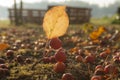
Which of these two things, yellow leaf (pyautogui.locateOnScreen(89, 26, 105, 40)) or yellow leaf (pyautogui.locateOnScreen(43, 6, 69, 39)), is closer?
yellow leaf (pyautogui.locateOnScreen(43, 6, 69, 39))

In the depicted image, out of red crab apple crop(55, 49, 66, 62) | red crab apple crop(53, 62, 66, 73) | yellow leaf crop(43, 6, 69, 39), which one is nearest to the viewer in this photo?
yellow leaf crop(43, 6, 69, 39)

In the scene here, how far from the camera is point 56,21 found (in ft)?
14.5

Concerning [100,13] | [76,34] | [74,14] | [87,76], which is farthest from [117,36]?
[100,13]

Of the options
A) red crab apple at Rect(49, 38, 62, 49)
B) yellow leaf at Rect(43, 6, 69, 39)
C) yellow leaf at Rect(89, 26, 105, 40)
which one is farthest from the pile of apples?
yellow leaf at Rect(89, 26, 105, 40)

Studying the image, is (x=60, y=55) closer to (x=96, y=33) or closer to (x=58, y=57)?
(x=58, y=57)

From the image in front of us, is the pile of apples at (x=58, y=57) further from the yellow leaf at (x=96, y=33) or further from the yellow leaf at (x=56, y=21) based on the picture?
the yellow leaf at (x=96, y=33)

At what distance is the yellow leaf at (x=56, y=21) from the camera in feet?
14.3

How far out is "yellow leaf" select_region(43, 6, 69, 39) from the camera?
434 centimetres

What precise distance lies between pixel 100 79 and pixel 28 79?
3.17ft

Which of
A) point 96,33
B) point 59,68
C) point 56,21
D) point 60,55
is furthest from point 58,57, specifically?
point 96,33

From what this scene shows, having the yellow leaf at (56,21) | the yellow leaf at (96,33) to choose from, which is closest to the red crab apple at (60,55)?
the yellow leaf at (56,21)

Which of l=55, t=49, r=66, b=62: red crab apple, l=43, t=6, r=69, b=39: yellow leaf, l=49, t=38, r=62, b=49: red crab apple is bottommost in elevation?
l=55, t=49, r=66, b=62: red crab apple

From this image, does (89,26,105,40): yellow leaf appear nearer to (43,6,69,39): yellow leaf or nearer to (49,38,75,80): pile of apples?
(49,38,75,80): pile of apples

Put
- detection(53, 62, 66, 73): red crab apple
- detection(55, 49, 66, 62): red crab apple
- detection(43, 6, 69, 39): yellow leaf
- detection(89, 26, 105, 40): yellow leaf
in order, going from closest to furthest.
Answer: detection(43, 6, 69, 39): yellow leaf → detection(53, 62, 66, 73): red crab apple → detection(55, 49, 66, 62): red crab apple → detection(89, 26, 105, 40): yellow leaf
